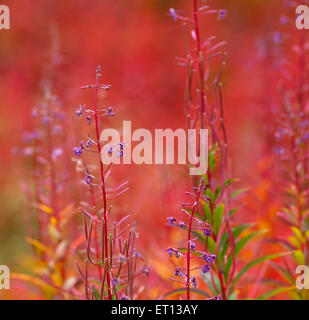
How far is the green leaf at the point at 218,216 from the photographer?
116cm

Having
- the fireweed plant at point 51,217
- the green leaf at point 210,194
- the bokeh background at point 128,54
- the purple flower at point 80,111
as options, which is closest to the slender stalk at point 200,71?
the green leaf at point 210,194

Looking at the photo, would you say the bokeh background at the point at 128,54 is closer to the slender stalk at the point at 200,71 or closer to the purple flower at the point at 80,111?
the slender stalk at the point at 200,71

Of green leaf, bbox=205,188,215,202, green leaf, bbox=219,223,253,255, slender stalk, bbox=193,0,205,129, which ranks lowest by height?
green leaf, bbox=219,223,253,255

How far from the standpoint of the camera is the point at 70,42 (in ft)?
16.7

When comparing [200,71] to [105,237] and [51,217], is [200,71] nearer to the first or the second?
[105,237]

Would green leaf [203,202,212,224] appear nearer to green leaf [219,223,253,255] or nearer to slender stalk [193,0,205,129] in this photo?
green leaf [219,223,253,255]

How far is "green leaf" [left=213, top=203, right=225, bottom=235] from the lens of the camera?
3.80ft

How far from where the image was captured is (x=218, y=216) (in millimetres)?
1167

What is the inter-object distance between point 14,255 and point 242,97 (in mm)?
2697

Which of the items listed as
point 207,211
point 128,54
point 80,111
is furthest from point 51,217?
point 128,54

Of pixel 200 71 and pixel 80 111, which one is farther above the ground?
pixel 200 71

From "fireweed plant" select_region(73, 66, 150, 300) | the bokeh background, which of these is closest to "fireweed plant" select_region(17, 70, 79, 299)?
"fireweed plant" select_region(73, 66, 150, 300)
